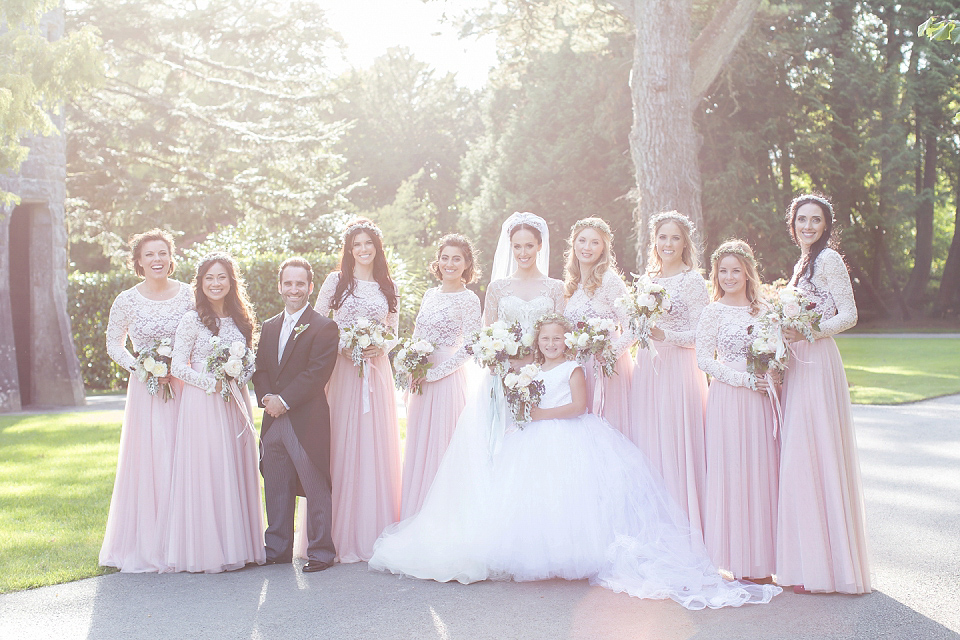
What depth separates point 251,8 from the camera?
30.7m

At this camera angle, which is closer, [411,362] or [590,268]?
[411,362]

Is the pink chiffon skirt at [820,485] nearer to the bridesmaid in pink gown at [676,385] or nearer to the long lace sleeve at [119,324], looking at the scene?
the bridesmaid in pink gown at [676,385]

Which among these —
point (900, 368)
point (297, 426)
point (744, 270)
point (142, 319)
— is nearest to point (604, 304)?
point (744, 270)

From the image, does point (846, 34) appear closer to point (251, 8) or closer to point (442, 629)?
point (251, 8)

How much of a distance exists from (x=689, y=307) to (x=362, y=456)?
2.55m

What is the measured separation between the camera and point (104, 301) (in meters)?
18.0

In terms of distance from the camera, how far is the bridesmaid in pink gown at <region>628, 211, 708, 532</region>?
5855 mm

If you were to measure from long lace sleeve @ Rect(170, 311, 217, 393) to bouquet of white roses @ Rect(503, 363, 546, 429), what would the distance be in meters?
2.03

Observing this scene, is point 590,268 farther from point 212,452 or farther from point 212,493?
point 212,493

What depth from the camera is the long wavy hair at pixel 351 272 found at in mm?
6582

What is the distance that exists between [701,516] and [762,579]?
530 millimetres

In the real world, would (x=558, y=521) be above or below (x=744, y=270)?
below

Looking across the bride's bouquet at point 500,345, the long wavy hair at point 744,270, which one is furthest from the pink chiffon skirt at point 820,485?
the bride's bouquet at point 500,345

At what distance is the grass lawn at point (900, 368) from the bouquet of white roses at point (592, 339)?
31.7ft
